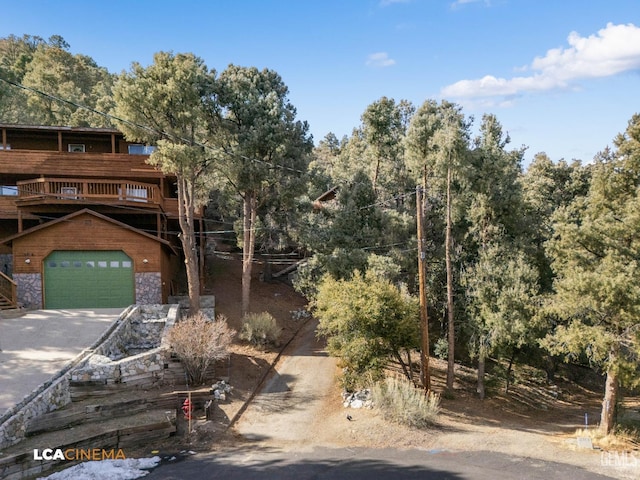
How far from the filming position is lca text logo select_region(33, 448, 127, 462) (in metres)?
8.91

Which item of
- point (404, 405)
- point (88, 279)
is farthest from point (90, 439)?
point (88, 279)

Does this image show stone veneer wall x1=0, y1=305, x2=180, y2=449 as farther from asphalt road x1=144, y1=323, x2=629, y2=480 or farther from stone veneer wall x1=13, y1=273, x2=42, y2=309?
stone veneer wall x1=13, y1=273, x2=42, y2=309

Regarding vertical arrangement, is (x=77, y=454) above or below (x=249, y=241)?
below

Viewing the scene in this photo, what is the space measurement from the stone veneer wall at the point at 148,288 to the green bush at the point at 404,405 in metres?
11.9

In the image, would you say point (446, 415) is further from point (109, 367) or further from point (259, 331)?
point (109, 367)

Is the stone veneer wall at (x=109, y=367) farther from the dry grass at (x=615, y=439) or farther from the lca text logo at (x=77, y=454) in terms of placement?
the dry grass at (x=615, y=439)

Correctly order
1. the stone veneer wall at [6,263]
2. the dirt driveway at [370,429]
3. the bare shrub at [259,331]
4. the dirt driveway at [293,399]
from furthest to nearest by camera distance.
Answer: the stone veneer wall at [6,263], the bare shrub at [259,331], the dirt driveway at [293,399], the dirt driveway at [370,429]

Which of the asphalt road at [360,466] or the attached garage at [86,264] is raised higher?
the attached garage at [86,264]

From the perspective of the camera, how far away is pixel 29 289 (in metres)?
19.5

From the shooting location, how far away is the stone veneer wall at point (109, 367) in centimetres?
968

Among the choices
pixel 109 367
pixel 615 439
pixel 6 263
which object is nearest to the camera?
pixel 109 367

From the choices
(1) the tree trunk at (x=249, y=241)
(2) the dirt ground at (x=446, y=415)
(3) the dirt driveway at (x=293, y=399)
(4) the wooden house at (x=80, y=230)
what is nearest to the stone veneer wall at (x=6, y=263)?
(4) the wooden house at (x=80, y=230)

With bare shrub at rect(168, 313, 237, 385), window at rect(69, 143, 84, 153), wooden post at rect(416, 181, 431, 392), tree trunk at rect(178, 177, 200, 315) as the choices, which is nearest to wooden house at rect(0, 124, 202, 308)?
window at rect(69, 143, 84, 153)

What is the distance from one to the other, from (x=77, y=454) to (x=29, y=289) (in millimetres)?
13102
